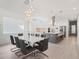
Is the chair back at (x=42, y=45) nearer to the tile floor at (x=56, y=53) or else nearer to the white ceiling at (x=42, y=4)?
the tile floor at (x=56, y=53)

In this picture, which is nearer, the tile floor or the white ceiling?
the tile floor

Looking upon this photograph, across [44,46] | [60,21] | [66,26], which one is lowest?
[44,46]

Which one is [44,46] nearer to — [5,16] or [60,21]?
[5,16]

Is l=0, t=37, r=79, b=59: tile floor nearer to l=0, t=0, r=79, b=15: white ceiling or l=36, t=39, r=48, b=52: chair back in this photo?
l=36, t=39, r=48, b=52: chair back

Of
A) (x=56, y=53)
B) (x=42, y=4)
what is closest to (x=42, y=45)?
(x=56, y=53)

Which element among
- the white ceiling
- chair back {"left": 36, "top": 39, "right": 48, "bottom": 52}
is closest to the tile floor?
chair back {"left": 36, "top": 39, "right": 48, "bottom": 52}

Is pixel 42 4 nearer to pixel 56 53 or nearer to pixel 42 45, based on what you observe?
pixel 42 45

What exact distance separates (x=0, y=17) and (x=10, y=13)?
0.94 m

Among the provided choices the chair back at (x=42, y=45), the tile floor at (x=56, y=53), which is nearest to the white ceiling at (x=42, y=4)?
the chair back at (x=42, y=45)

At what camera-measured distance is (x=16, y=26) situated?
25.9 ft

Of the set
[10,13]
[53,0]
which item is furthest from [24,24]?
[53,0]

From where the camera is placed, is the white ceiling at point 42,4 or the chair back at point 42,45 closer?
the chair back at point 42,45

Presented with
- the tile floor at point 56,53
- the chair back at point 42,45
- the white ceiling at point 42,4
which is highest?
the white ceiling at point 42,4

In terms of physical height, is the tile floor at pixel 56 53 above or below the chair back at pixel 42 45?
below
